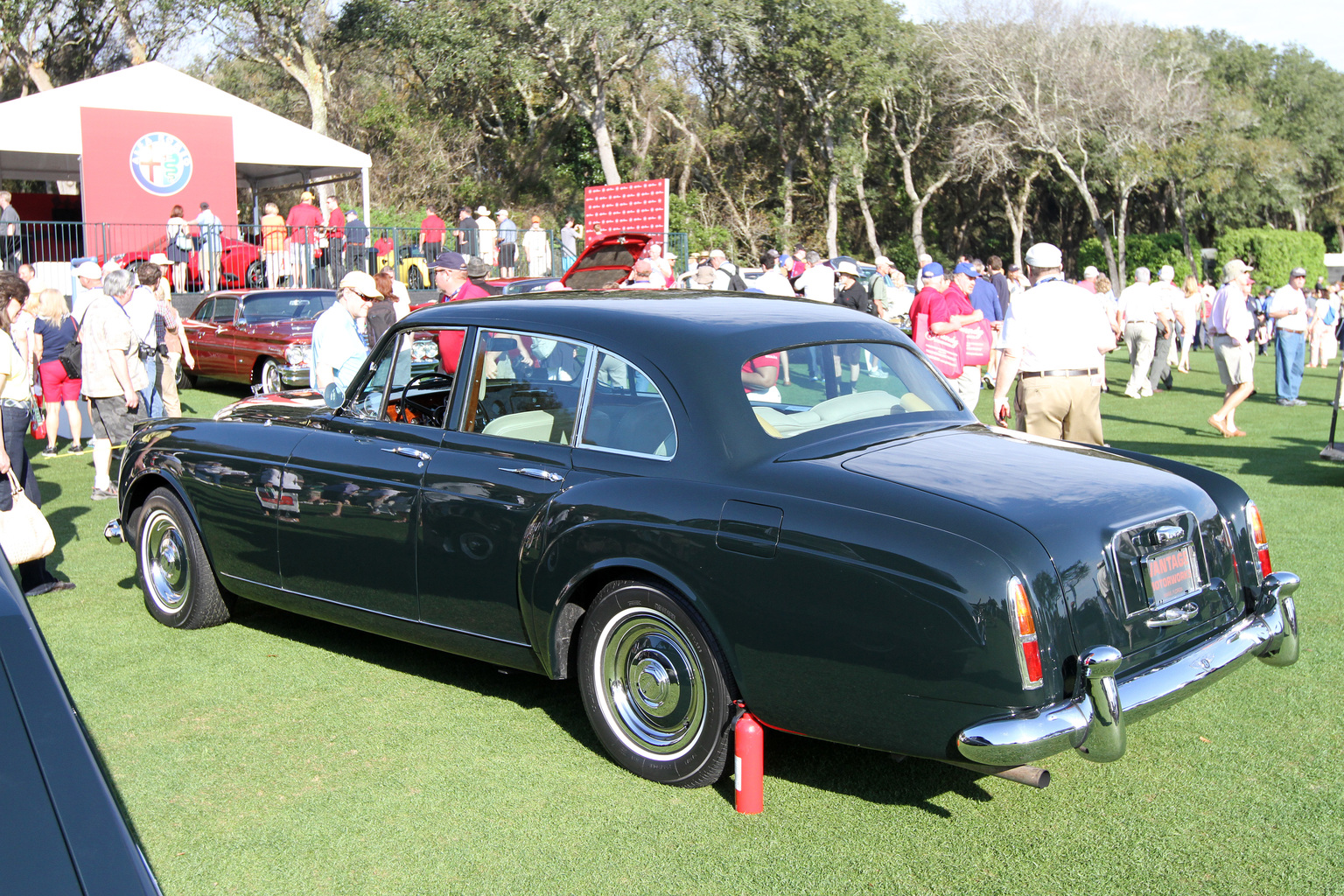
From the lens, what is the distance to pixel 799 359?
458cm

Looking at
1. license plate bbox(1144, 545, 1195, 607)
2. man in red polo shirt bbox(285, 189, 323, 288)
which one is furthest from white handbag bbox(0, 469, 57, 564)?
man in red polo shirt bbox(285, 189, 323, 288)

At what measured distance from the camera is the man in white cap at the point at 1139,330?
16625 millimetres

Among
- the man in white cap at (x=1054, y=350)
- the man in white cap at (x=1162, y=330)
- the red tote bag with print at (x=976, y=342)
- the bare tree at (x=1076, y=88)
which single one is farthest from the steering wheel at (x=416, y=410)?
the bare tree at (x=1076, y=88)

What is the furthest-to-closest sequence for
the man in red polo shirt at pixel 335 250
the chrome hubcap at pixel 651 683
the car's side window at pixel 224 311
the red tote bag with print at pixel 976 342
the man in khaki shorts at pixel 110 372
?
the man in red polo shirt at pixel 335 250, the car's side window at pixel 224 311, the red tote bag with print at pixel 976 342, the man in khaki shorts at pixel 110 372, the chrome hubcap at pixel 651 683

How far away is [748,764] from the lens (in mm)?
3902

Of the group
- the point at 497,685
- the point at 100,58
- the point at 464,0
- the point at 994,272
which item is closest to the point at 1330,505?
the point at 497,685

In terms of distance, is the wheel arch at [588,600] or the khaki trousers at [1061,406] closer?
the wheel arch at [588,600]

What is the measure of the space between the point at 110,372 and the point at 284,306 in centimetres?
726

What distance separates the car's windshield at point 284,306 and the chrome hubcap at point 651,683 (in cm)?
1294

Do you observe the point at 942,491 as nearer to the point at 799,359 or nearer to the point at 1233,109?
the point at 799,359

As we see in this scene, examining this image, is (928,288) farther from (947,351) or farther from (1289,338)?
(1289,338)

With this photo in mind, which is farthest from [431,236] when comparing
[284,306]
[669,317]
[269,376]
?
[669,317]

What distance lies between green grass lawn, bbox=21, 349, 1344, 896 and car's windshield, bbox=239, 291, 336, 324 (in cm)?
1090

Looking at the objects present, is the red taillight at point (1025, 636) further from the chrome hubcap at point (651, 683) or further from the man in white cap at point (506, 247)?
the man in white cap at point (506, 247)
